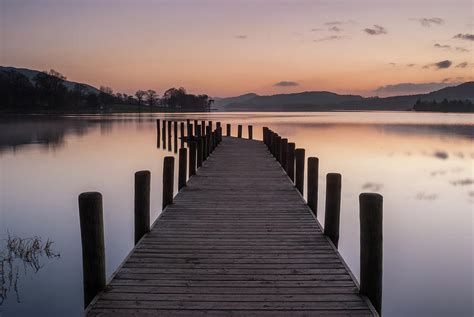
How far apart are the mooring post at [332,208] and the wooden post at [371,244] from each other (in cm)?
189

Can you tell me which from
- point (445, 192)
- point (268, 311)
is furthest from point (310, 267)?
point (445, 192)

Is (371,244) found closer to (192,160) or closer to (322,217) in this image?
(192,160)

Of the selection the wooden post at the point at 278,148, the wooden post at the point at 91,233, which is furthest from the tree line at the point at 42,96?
the wooden post at the point at 91,233

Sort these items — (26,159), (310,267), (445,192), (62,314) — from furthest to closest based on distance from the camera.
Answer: (26,159)
(445,192)
(62,314)
(310,267)

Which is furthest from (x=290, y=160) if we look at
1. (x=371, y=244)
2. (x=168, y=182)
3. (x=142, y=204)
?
(x=371, y=244)

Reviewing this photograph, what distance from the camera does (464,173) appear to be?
74.0 ft

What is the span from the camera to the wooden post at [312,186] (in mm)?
8839

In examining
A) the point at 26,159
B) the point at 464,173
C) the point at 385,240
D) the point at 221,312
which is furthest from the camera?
the point at 26,159

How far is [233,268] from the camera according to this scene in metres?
5.27

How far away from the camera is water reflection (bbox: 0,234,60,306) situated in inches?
309

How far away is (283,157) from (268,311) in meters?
10.1

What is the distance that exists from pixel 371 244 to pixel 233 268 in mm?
1656

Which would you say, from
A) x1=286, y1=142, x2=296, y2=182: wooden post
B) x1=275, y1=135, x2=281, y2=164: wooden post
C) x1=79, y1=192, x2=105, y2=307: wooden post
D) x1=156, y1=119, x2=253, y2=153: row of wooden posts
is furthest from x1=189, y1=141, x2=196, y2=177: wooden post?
x1=156, y1=119, x2=253, y2=153: row of wooden posts

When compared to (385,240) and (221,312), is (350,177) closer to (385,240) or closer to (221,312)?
(385,240)
